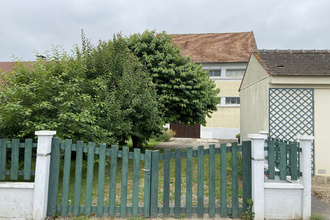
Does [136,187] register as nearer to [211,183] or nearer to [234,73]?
[211,183]

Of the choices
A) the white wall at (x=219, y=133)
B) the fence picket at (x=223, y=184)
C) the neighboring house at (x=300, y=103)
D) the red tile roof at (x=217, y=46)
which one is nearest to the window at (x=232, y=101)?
the white wall at (x=219, y=133)

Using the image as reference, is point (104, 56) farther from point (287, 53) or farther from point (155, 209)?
point (287, 53)

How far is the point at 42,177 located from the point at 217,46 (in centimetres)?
1935

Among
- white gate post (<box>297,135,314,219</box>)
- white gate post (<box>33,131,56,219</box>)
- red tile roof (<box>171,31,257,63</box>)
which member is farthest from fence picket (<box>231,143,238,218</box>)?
red tile roof (<box>171,31,257,63</box>)

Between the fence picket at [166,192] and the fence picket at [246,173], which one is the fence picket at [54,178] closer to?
the fence picket at [166,192]

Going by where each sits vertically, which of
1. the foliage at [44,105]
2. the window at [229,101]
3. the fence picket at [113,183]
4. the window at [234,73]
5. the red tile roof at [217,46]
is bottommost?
the fence picket at [113,183]

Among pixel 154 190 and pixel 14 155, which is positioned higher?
pixel 14 155

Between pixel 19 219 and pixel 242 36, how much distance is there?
72.0 ft

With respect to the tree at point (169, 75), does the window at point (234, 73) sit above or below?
above

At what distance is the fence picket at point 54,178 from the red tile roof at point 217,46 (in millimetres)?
16207

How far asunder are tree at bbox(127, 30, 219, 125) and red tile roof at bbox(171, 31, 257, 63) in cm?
937

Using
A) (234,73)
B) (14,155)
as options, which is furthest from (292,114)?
(234,73)

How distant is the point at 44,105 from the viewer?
458 cm

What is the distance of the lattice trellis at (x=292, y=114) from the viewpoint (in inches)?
241
